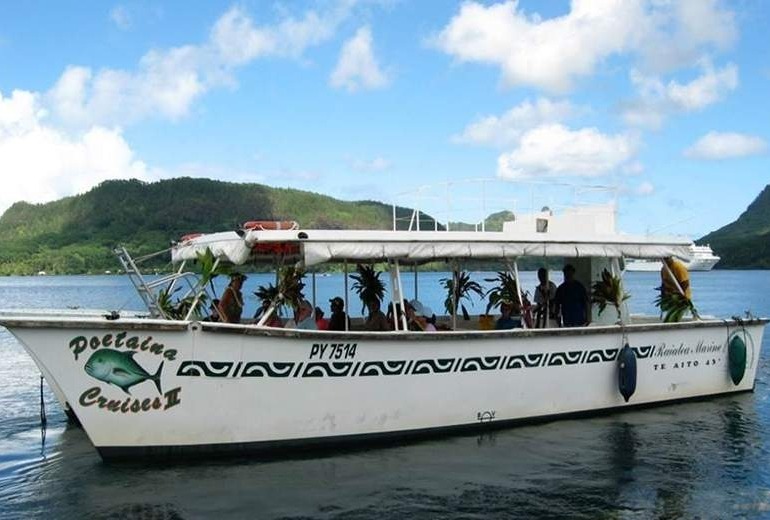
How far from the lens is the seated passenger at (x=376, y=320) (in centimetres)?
1194

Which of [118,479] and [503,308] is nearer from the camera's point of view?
[118,479]

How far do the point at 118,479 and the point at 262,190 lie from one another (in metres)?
165

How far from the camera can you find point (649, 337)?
43.6ft

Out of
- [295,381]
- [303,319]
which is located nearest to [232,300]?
[303,319]

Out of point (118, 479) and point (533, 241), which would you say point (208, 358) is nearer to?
point (118, 479)

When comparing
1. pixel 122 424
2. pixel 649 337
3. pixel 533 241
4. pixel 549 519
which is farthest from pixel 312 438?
pixel 649 337

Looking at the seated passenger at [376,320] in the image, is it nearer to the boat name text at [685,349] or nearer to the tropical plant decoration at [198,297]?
the tropical plant decoration at [198,297]

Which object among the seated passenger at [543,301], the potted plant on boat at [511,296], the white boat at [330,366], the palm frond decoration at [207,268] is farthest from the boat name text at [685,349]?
the palm frond decoration at [207,268]

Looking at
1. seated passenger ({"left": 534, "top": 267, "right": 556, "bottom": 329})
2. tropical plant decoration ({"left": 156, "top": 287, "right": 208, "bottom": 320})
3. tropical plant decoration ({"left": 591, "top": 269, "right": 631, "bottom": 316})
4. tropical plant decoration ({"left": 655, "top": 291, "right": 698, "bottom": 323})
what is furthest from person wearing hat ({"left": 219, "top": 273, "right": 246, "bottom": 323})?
tropical plant decoration ({"left": 655, "top": 291, "right": 698, "bottom": 323})

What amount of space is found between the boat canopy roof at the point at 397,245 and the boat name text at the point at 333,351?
1.17 m

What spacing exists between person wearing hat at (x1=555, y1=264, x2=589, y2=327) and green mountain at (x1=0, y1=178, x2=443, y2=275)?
382 feet

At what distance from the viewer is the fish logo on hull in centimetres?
967

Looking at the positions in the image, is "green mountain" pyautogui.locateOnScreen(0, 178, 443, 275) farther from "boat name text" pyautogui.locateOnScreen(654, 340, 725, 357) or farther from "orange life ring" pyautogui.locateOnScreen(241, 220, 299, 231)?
"orange life ring" pyautogui.locateOnScreen(241, 220, 299, 231)

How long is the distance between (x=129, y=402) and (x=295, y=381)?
6.90ft
